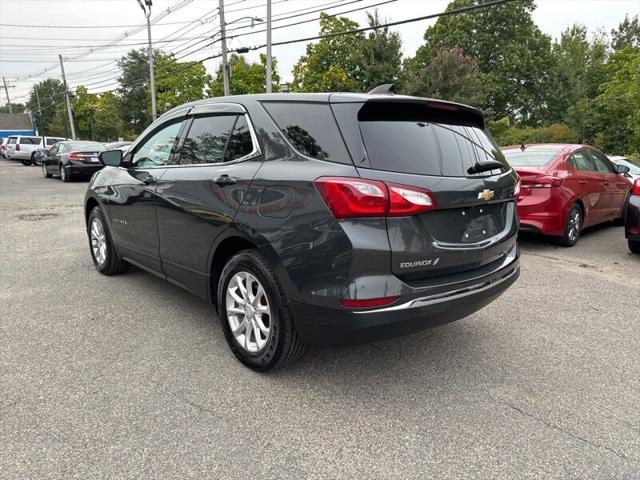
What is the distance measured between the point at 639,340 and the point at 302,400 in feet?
8.82

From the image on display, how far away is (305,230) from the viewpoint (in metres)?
2.56

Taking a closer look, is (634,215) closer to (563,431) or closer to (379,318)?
(563,431)

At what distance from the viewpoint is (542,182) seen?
6559mm

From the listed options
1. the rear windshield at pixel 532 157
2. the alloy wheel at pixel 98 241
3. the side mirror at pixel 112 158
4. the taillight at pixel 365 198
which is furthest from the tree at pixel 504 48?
the taillight at pixel 365 198

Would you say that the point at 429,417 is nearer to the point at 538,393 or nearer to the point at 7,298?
the point at 538,393

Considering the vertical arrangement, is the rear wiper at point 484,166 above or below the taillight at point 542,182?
above

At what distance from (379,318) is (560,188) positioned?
16.9 feet

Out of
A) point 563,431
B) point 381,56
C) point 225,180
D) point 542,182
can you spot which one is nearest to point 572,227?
point 542,182

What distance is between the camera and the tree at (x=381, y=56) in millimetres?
35344

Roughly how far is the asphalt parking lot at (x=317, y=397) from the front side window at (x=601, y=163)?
3983 millimetres

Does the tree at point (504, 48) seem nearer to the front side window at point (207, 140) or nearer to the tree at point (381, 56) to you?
the tree at point (381, 56)

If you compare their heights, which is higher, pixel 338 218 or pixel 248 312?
pixel 338 218

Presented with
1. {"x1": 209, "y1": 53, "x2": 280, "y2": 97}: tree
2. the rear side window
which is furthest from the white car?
the rear side window

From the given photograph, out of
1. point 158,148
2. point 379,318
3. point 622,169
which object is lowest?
point 379,318
